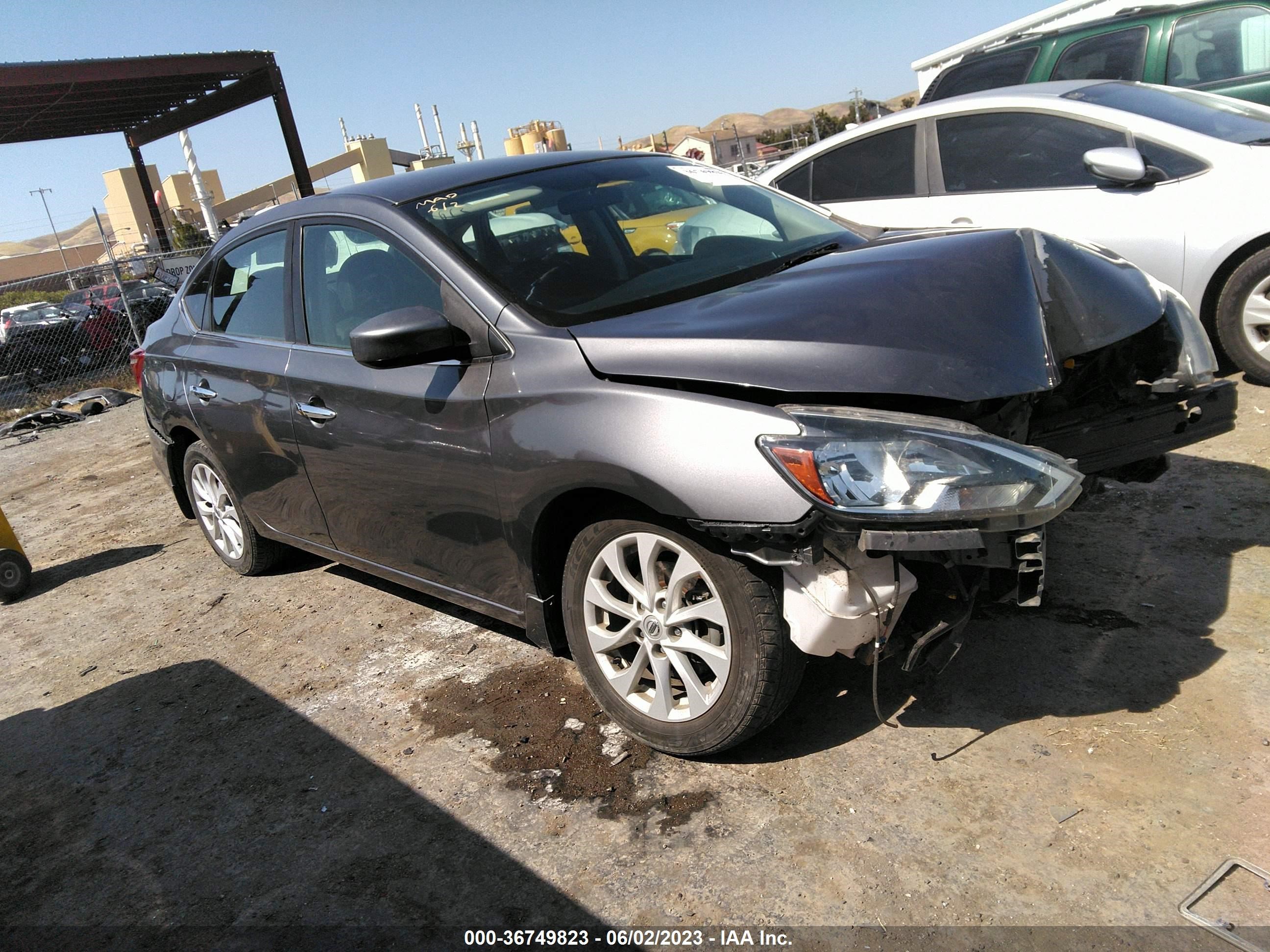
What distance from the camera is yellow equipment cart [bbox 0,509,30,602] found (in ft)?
18.4

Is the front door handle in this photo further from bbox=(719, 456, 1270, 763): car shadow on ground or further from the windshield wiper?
bbox=(719, 456, 1270, 763): car shadow on ground

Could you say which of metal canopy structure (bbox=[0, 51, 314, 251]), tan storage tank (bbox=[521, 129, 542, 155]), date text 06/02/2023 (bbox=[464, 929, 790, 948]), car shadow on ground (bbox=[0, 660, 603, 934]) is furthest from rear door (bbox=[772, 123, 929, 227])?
tan storage tank (bbox=[521, 129, 542, 155])

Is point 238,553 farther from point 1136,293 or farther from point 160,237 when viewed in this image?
point 160,237

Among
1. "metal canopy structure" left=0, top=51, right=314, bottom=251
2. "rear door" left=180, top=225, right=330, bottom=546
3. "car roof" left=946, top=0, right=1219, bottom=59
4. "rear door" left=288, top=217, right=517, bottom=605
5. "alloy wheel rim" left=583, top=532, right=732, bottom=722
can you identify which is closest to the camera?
"alloy wheel rim" left=583, top=532, right=732, bottom=722

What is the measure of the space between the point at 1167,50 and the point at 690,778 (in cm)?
722

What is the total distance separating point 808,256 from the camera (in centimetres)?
342

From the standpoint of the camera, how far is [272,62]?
23703mm

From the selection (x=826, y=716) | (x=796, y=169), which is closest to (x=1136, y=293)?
(x=826, y=716)

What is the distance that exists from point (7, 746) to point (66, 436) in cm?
818

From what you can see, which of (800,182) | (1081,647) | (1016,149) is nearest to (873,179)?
(800,182)

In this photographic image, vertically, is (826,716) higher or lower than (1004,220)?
lower

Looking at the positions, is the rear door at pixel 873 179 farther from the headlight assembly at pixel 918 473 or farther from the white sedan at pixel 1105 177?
the headlight assembly at pixel 918 473

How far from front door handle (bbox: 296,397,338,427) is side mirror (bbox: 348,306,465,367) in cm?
69

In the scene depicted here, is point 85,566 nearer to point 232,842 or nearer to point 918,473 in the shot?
point 232,842
